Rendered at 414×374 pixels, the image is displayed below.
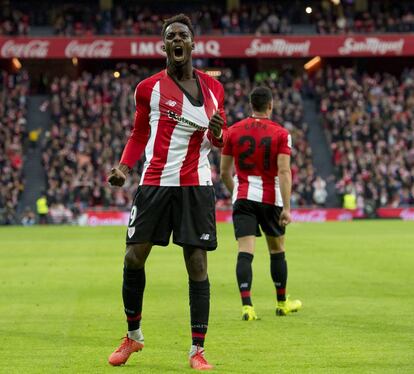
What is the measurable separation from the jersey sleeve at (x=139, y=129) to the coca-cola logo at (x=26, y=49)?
41.8m

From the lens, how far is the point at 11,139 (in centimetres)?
4641

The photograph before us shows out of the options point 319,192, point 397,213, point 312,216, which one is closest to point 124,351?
point 312,216

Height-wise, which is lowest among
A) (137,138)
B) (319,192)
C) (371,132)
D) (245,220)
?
(319,192)

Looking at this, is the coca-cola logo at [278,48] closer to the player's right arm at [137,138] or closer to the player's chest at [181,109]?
the player's right arm at [137,138]

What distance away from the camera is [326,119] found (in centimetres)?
4981

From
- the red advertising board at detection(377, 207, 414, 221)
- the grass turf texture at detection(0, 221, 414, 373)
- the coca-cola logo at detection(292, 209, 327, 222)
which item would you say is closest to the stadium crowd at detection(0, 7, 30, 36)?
the coca-cola logo at detection(292, 209, 327, 222)

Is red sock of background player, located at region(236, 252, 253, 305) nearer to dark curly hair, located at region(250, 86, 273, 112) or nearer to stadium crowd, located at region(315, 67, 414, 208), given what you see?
dark curly hair, located at region(250, 86, 273, 112)

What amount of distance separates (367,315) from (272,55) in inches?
1608

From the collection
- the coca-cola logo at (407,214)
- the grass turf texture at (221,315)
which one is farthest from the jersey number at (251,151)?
the coca-cola logo at (407,214)

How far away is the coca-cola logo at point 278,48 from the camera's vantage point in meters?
51.4

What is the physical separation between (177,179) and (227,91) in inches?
1671

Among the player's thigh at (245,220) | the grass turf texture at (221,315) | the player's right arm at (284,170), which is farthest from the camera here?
the player's thigh at (245,220)

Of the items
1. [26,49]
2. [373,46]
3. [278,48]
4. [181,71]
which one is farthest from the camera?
[373,46]

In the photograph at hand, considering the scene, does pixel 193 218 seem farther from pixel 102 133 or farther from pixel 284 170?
pixel 102 133
